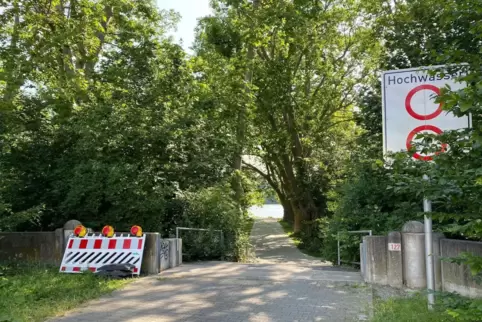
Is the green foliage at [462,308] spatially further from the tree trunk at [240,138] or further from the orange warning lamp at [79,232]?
the tree trunk at [240,138]

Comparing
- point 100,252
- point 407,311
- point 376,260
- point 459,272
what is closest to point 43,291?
point 100,252

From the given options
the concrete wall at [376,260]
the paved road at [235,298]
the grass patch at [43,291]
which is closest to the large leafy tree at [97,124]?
the grass patch at [43,291]

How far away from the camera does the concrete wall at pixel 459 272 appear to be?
236 inches

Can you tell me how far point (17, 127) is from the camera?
1170 cm

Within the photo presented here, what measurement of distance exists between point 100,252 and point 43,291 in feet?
6.94

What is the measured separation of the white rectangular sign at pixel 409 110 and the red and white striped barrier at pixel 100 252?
5.67 m

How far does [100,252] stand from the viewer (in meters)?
8.66

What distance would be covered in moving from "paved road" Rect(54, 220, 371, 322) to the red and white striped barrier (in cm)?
71

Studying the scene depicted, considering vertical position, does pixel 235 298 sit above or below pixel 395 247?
below

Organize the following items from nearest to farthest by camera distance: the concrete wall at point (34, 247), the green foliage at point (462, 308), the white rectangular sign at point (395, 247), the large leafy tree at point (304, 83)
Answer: the green foliage at point (462, 308) < the white rectangular sign at point (395, 247) < the concrete wall at point (34, 247) < the large leafy tree at point (304, 83)

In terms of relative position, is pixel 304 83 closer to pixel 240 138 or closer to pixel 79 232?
pixel 240 138

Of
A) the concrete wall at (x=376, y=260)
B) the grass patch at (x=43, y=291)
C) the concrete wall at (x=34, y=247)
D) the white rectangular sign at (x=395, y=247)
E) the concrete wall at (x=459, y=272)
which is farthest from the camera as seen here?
the concrete wall at (x=34, y=247)

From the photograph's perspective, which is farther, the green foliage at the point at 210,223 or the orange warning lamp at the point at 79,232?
the green foliage at the point at 210,223

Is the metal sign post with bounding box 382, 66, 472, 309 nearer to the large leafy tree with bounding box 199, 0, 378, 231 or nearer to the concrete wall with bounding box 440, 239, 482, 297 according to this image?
the concrete wall with bounding box 440, 239, 482, 297
